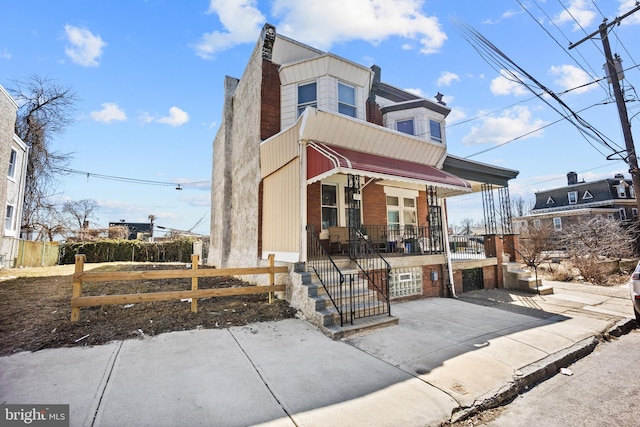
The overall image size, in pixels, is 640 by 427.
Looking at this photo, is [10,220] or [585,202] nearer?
[10,220]

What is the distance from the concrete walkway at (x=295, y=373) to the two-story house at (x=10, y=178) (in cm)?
1632

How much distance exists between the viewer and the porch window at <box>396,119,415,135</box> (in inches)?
496

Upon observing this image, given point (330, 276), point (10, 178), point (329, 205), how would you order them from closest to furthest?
point (330, 276)
point (329, 205)
point (10, 178)

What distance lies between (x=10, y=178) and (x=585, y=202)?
50.5 metres

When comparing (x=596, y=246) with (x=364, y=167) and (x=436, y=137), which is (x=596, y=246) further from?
(x=364, y=167)

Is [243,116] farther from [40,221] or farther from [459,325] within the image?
[40,221]

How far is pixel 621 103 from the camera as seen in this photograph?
34.9 feet

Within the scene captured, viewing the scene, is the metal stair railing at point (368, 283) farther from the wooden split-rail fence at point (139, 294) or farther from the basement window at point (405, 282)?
the wooden split-rail fence at point (139, 294)

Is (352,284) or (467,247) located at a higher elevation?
(467,247)

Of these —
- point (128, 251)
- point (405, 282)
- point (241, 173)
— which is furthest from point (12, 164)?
point (405, 282)

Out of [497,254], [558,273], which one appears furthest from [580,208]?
[497,254]

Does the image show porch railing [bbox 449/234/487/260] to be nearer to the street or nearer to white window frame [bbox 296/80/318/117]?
the street

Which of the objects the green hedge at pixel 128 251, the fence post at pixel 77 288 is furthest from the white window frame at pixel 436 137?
the green hedge at pixel 128 251

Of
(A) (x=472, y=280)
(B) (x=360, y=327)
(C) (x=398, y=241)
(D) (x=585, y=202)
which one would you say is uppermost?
(D) (x=585, y=202)
